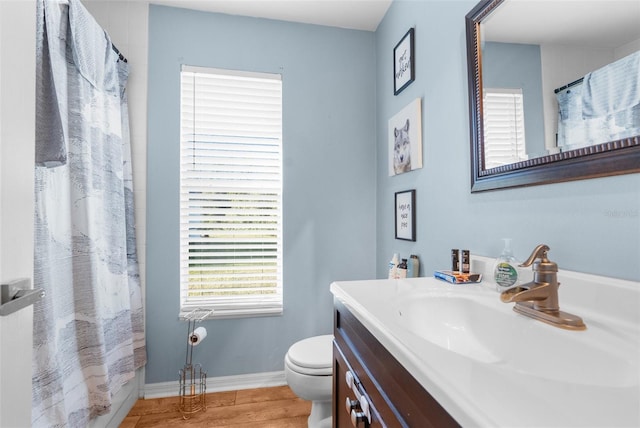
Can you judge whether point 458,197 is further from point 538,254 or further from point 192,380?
point 192,380

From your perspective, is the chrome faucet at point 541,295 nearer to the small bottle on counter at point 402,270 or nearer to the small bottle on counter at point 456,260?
the small bottle on counter at point 456,260

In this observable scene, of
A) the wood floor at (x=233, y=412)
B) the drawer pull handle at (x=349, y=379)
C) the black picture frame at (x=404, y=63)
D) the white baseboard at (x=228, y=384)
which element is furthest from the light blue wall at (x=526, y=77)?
the white baseboard at (x=228, y=384)

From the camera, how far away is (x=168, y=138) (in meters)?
1.96

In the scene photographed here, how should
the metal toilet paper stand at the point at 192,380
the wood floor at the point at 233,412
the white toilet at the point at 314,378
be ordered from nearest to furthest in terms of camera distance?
the white toilet at the point at 314,378 → the wood floor at the point at 233,412 → the metal toilet paper stand at the point at 192,380

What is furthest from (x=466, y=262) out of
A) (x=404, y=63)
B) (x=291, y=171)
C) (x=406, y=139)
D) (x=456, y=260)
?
(x=291, y=171)

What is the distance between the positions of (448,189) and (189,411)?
72.9 inches

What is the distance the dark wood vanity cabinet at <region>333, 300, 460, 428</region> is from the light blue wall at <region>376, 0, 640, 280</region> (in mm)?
569

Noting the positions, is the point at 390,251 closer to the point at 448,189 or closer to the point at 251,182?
the point at 448,189

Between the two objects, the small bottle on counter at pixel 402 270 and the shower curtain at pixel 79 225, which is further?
the small bottle on counter at pixel 402 270

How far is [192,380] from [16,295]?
151cm

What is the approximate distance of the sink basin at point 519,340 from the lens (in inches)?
21.6

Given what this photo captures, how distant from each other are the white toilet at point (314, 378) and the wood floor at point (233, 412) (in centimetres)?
18

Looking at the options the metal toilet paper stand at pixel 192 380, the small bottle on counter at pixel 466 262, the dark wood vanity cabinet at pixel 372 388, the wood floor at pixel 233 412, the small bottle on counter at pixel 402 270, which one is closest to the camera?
the dark wood vanity cabinet at pixel 372 388

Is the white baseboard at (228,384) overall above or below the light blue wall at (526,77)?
below
